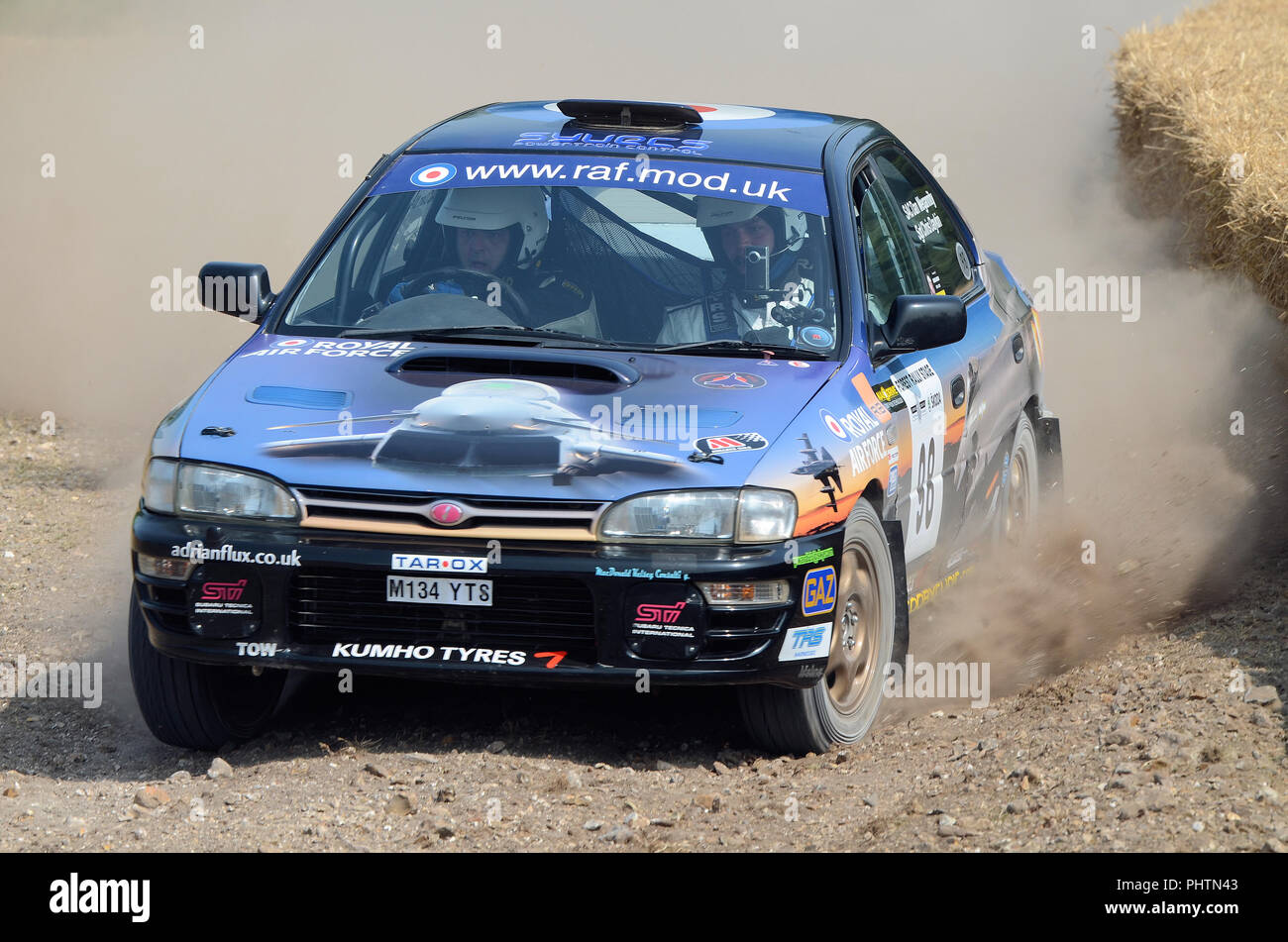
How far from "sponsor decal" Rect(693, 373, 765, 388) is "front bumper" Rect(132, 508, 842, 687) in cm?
54

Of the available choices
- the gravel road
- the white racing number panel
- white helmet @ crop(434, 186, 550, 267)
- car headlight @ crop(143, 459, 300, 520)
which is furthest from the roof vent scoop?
car headlight @ crop(143, 459, 300, 520)

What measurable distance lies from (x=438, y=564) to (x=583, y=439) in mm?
527

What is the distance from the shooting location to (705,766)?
5.46 m

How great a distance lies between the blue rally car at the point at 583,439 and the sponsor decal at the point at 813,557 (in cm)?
2

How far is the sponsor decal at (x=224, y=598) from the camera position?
5.13 metres

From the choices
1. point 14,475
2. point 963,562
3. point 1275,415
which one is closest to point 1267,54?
point 1275,415

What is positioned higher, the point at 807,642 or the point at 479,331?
the point at 479,331

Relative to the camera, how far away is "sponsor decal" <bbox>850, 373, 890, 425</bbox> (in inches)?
223

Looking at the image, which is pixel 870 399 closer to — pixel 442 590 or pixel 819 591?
pixel 819 591

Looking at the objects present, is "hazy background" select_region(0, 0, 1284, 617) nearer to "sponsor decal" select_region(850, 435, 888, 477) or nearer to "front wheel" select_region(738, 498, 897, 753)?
"front wheel" select_region(738, 498, 897, 753)

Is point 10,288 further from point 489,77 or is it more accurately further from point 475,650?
point 475,650

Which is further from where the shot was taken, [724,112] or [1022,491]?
[1022,491]

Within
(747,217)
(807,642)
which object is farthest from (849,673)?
(747,217)

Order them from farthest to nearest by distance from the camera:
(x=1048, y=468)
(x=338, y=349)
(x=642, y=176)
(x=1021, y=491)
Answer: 1. (x=1048, y=468)
2. (x=1021, y=491)
3. (x=642, y=176)
4. (x=338, y=349)
